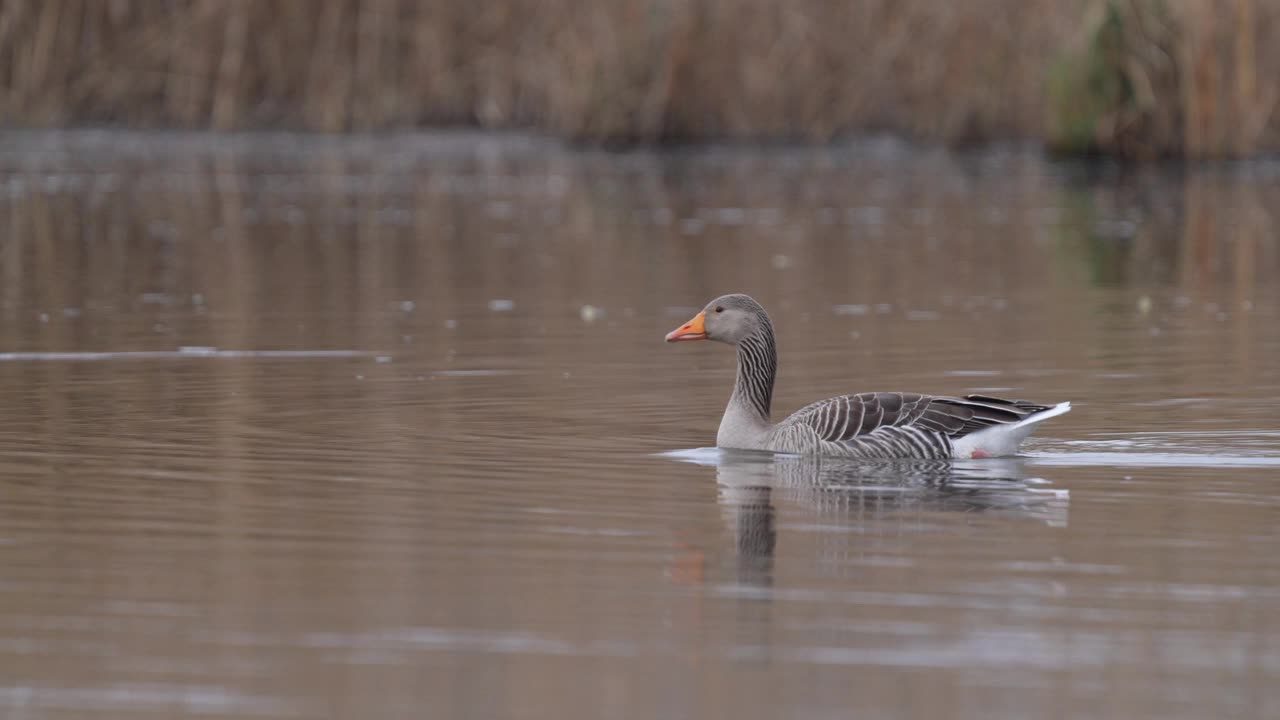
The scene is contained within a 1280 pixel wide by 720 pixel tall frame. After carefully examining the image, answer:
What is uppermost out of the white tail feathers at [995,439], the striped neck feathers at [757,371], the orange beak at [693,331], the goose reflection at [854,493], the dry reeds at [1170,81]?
the dry reeds at [1170,81]

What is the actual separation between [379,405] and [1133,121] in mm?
22893

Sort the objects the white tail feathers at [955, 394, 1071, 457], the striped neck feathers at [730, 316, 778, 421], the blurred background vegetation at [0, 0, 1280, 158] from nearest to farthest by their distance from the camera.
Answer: the white tail feathers at [955, 394, 1071, 457] → the striped neck feathers at [730, 316, 778, 421] → the blurred background vegetation at [0, 0, 1280, 158]

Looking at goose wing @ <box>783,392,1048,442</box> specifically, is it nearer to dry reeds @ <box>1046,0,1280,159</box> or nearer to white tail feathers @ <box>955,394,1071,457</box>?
white tail feathers @ <box>955,394,1071,457</box>

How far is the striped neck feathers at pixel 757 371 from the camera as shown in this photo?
10.5 m

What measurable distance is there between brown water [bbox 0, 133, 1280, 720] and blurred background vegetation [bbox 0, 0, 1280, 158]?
32.4ft

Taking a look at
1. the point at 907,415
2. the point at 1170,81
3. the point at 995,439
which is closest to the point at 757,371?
the point at 907,415

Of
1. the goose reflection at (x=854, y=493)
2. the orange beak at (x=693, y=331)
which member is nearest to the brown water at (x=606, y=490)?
the goose reflection at (x=854, y=493)

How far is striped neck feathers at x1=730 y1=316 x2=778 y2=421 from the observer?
34.6 feet

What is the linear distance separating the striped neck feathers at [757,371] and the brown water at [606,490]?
0.35m

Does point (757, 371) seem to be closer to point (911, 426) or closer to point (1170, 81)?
point (911, 426)

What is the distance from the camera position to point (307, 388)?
12.4 metres

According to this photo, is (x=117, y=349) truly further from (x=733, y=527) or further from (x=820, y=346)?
(x=733, y=527)

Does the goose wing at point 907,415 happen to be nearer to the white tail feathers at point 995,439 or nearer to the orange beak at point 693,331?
the white tail feathers at point 995,439

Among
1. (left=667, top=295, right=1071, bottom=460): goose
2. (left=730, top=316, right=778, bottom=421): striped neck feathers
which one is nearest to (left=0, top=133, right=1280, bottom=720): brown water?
(left=667, top=295, right=1071, bottom=460): goose
